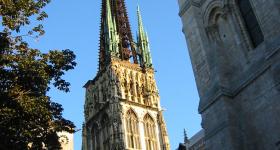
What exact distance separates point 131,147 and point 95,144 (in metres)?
6.44

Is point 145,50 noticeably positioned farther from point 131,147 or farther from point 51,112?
point 51,112

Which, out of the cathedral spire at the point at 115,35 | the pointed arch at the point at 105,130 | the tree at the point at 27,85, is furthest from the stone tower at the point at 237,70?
the cathedral spire at the point at 115,35

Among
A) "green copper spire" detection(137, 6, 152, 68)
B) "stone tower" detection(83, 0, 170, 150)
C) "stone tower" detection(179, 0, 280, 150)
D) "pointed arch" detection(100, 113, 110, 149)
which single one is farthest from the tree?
"green copper spire" detection(137, 6, 152, 68)

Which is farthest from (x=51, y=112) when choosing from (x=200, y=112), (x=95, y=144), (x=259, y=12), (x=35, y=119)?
(x=95, y=144)

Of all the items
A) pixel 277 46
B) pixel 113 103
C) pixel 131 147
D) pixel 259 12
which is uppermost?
pixel 113 103

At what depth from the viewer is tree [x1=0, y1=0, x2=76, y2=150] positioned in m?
12.2

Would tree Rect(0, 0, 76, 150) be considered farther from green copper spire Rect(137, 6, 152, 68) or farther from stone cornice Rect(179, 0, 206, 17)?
green copper spire Rect(137, 6, 152, 68)

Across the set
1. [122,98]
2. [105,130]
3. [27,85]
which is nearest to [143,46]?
[122,98]

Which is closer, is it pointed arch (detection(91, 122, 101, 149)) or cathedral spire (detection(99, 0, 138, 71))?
pointed arch (detection(91, 122, 101, 149))

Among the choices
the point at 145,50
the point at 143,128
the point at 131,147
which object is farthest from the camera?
the point at 145,50

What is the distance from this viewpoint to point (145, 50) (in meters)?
60.2

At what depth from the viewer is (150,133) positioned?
52.8m

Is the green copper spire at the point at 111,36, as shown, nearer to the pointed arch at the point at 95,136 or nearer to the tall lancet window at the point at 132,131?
the tall lancet window at the point at 132,131

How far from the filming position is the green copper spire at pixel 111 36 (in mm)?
57119
